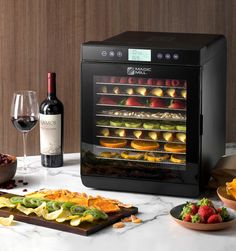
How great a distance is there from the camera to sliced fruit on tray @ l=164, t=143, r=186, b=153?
2.36m

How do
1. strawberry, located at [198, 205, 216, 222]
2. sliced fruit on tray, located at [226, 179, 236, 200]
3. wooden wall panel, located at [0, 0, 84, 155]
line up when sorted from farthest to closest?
wooden wall panel, located at [0, 0, 84, 155]
sliced fruit on tray, located at [226, 179, 236, 200]
strawberry, located at [198, 205, 216, 222]

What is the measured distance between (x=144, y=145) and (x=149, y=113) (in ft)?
0.34

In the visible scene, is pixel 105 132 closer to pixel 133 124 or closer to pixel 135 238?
pixel 133 124

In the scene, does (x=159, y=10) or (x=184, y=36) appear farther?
(x=159, y=10)

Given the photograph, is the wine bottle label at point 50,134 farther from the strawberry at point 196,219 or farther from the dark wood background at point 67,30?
the strawberry at point 196,219

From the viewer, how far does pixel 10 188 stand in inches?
97.1

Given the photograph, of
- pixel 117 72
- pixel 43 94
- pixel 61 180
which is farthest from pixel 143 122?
pixel 43 94

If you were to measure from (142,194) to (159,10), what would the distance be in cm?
85

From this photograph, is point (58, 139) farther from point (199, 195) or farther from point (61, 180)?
point (199, 195)

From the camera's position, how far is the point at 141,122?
240 cm

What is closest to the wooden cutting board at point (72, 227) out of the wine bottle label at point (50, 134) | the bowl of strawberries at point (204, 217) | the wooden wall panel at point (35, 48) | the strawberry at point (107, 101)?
the bowl of strawberries at point (204, 217)

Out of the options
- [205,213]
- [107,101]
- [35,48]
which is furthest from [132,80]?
[35,48]

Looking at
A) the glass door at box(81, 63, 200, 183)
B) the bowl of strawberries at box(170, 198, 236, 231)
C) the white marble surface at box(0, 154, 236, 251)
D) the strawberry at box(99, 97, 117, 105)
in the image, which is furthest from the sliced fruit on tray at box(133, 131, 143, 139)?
the bowl of strawberries at box(170, 198, 236, 231)

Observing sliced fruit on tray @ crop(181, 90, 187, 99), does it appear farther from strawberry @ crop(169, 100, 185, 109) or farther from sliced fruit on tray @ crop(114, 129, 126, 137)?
Answer: sliced fruit on tray @ crop(114, 129, 126, 137)
